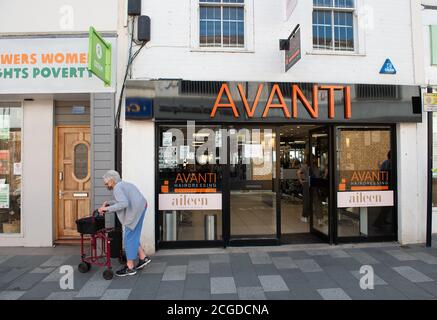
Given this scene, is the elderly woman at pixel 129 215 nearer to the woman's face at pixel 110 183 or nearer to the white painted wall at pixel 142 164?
the woman's face at pixel 110 183

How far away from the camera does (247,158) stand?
662 centimetres

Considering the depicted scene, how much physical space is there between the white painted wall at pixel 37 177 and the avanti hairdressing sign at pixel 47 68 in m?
0.64

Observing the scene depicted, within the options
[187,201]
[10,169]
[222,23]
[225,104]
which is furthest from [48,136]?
[222,23]

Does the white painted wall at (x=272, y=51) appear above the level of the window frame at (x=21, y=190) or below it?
above

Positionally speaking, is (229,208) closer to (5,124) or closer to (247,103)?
(247,103)

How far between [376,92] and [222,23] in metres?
3.43

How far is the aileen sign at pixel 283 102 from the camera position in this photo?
20.5 ft

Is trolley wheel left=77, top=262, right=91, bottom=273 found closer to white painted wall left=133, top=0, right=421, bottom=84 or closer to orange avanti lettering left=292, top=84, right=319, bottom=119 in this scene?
white painted wall left=133, top=0, right=421, bottom=84

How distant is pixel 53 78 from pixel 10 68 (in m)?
0.86

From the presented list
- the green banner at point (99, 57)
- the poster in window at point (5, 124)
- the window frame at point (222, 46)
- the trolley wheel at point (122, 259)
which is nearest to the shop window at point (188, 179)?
the trolley wheel at point (122, 259)

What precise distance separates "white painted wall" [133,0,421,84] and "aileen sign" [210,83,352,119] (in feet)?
0.83

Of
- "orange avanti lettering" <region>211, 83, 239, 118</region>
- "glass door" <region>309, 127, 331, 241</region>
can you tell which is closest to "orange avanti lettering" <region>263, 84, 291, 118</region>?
"orange avanti lettering" <region>211, 83, 239, 118</region>

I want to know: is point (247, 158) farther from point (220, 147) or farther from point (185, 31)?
point (185, 31)

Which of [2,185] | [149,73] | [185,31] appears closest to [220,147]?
[149,73]
